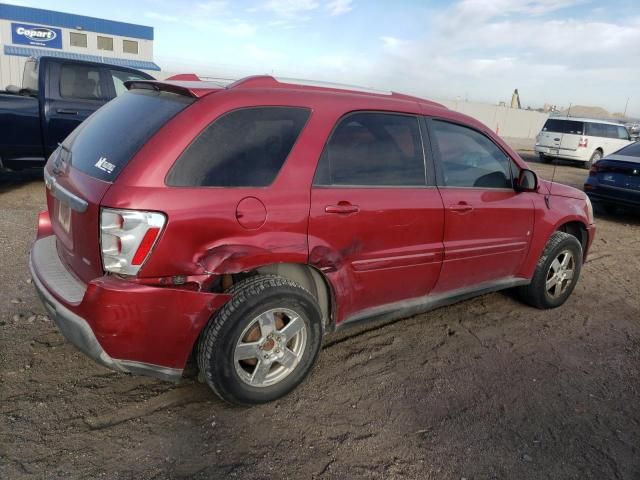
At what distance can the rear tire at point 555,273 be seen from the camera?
14.2 feet

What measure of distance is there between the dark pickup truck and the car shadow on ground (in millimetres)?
919

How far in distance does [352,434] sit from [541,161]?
62.8 ft

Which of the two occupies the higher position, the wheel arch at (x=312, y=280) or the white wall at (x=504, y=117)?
the white wall at (x=504, y=117)

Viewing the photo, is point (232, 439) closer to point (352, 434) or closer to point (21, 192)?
point (352, 434)

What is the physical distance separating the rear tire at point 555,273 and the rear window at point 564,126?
15.1 meters

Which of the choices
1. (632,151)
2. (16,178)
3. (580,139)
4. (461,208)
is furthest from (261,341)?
(580,139)

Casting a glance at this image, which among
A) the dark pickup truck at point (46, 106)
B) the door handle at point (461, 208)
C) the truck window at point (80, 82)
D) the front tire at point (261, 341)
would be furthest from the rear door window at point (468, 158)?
the truck window at point (80, 82)

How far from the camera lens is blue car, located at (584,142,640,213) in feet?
27.2

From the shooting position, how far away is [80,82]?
7461 millimetres

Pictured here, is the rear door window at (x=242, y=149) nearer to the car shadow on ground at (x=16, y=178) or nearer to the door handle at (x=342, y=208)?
the door handle at (x=342, y=208)

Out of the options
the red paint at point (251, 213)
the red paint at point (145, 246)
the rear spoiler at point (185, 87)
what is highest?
the rear spoiler at point (185, 87)

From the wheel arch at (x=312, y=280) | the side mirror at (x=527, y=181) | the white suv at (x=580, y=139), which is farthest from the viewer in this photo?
the white suv at (x=580, y=139)

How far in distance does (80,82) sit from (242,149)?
19.6ft

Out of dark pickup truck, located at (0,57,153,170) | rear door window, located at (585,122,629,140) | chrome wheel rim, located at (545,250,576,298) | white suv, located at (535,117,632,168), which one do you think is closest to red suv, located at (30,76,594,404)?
chrome wheel rim, located at (545,250,576,298)
